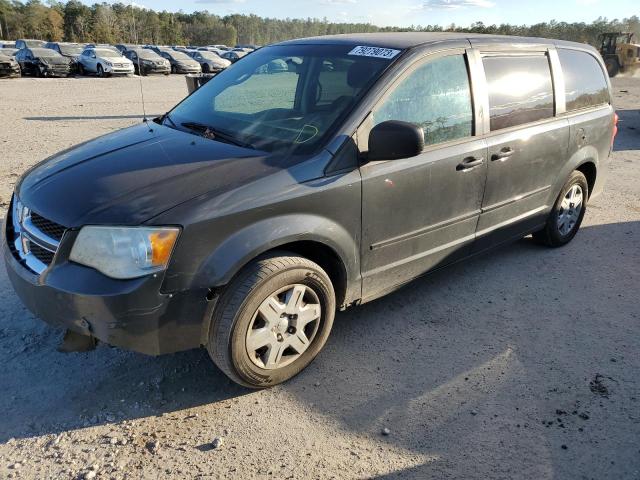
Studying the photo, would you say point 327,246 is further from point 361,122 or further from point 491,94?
point 491,94

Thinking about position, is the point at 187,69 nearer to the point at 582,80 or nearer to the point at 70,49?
the point at 70,49

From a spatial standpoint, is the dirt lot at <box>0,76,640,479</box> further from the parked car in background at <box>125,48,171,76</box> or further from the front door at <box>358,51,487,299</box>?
the parked car in background at <box>125,48,171,76</box>

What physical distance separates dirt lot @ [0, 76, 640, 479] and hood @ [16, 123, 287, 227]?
3.24ft

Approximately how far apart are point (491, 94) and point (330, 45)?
119cm

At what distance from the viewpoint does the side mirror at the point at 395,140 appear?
2.79m

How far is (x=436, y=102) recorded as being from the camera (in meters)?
3.36

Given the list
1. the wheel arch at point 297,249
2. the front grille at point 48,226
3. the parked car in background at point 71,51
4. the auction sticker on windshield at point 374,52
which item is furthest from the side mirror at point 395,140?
the parked car in background at point 71,51

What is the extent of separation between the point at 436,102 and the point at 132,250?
2.10 m

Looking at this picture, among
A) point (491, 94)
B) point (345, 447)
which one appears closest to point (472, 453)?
point (345, 447)

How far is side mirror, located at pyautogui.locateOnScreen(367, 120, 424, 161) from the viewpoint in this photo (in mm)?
2785

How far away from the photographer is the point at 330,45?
359 centimetres

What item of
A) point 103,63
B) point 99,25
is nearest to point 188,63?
point 103,63

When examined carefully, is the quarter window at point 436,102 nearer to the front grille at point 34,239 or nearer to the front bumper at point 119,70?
the front grille at point 34,239

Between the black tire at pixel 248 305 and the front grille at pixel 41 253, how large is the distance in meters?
0.84
